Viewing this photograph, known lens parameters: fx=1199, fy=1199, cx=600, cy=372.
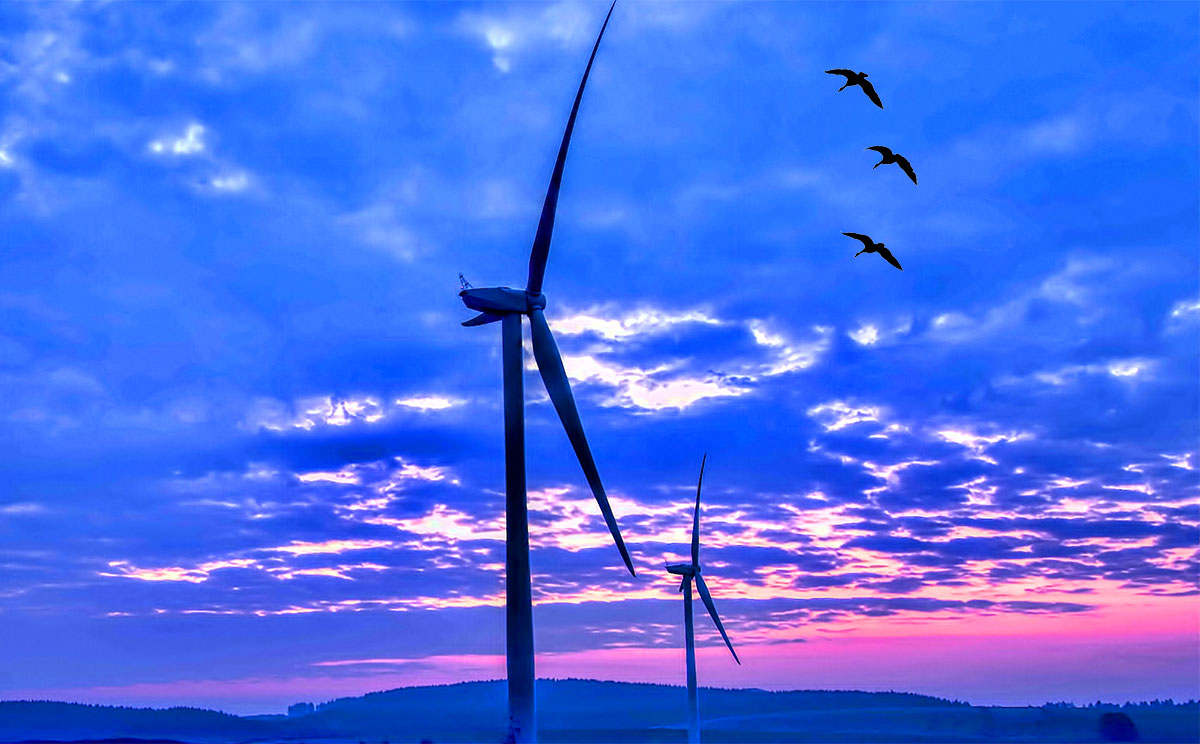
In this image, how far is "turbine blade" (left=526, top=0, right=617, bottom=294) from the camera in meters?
65.5

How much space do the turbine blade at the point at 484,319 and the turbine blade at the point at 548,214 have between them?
2.42m

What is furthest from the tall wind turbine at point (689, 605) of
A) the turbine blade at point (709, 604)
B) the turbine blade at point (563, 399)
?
the turbine blade at point (563, 399)

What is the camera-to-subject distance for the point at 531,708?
57406 mm

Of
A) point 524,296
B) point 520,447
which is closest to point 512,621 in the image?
point 520,447

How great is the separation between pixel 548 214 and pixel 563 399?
10459 millimetres

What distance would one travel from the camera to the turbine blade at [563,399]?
62094mm

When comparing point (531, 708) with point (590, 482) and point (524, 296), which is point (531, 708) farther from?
point (524, 296)

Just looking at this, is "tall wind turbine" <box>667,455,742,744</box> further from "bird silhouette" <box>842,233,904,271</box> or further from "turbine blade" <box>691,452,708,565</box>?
"bird silhouette" <box>842,233,904,271</box>

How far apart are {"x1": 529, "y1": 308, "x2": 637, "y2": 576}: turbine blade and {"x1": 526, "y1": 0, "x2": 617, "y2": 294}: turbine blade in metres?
2.08

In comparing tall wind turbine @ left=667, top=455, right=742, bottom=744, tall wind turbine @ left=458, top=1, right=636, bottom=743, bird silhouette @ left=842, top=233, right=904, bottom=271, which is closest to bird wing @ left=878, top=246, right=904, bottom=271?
bird silhouette @ left=842, top=233, right=904, bottom=271

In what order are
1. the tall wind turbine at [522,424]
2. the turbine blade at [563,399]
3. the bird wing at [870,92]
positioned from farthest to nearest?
1. the turbine blade at [563,399]
2. the tall wind turbine at [522,424]
3. the bird wing at [870,92]

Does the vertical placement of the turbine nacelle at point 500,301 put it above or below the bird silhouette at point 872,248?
above

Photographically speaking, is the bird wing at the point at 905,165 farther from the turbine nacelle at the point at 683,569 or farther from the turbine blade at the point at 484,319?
the turbine nacelle at the point at 683,569

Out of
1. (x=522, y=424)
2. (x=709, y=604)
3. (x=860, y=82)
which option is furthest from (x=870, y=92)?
(x=709, y=604)
